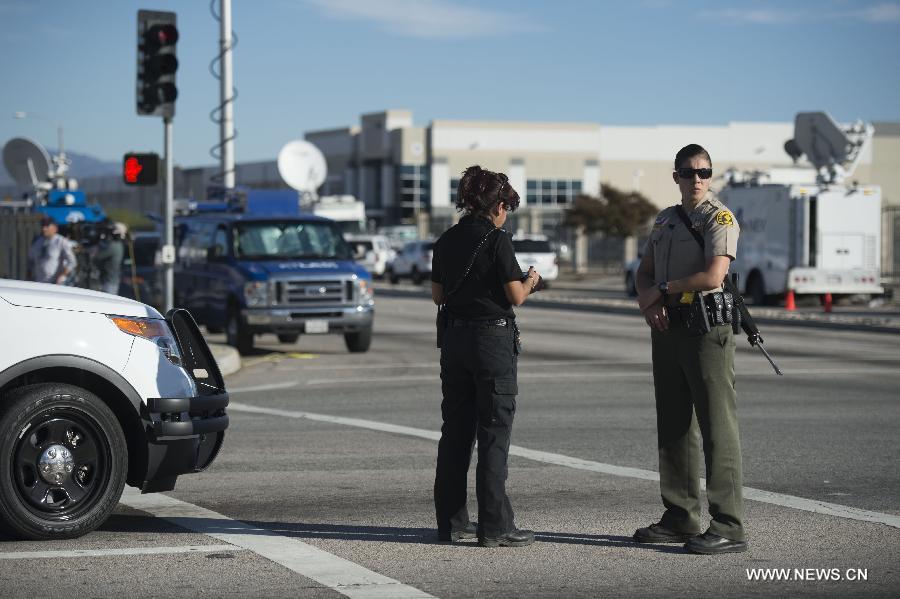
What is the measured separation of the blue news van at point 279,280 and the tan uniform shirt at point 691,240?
1369 cm

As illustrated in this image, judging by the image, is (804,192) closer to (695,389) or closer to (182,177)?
(695,389)

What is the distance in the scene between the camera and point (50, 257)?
20.6 meters

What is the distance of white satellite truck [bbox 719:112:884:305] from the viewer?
34.6m

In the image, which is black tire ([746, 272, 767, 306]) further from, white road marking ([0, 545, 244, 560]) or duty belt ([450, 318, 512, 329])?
white road marking ([0, 545, 244, 560])

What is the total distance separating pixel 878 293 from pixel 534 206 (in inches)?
2751

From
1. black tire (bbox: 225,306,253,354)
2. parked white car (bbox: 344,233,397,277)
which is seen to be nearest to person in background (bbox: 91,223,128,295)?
black tire (bbox: 225,306,253,354)

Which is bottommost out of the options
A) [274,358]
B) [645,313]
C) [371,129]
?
[274,358]

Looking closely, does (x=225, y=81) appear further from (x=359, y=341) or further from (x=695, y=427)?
(x=695, y=427)

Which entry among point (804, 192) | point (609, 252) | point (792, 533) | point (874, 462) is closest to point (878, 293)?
point (804, 192)

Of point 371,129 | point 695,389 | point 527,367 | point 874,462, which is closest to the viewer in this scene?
point 695,389

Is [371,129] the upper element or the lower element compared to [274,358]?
upper

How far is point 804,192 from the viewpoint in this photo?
34781 millimetres

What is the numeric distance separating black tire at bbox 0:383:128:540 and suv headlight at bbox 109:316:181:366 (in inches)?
16.5

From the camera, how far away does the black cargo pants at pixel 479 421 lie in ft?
25.4
